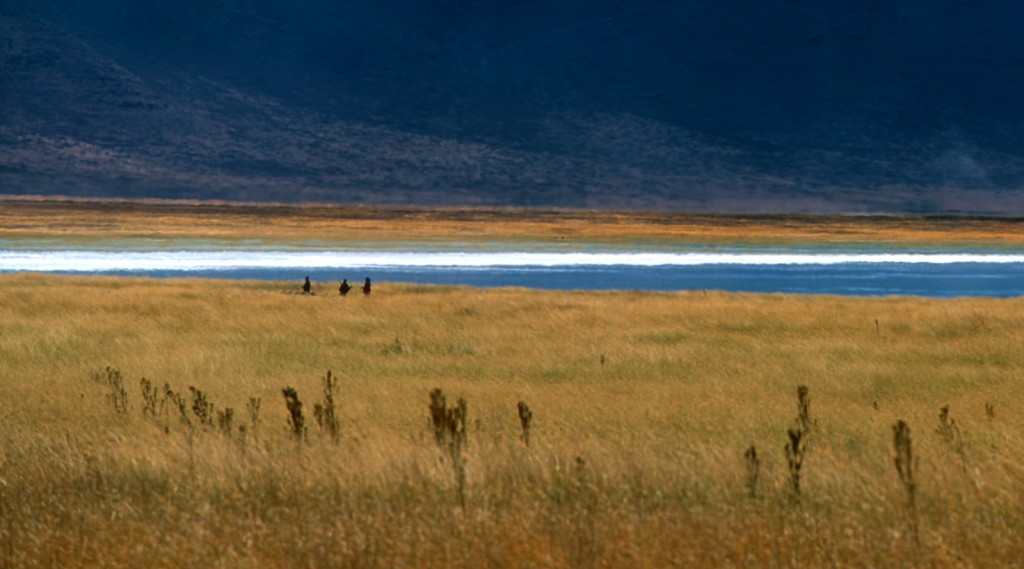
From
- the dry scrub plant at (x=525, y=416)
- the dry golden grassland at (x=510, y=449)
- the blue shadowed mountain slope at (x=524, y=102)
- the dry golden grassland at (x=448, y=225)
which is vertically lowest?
the dry golden grassland at (x=510, y=449)

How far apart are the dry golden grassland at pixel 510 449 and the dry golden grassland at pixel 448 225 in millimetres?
60840

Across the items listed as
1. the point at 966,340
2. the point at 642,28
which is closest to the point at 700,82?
the point at 642,28

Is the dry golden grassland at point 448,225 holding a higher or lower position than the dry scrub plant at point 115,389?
higher

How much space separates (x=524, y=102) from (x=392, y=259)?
10197 centimetres

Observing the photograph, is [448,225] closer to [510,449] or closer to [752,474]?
[510,449]

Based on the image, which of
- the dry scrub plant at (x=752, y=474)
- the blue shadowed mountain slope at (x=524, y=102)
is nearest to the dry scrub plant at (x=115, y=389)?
the dry scrub plant at (x=752, y=474)

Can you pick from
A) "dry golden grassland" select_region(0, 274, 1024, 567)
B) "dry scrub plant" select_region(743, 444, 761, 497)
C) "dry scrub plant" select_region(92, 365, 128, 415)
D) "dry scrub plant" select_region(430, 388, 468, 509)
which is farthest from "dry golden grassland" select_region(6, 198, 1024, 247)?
"dry scrub plant" select_region(743, 444, 761, 497)

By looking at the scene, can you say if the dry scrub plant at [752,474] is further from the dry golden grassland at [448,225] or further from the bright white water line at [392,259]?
the dry golden grassland at [448,225]

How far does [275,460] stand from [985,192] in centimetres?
14627

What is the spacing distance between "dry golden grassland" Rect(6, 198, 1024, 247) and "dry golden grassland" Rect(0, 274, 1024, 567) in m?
60.8

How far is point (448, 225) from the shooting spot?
345 feet

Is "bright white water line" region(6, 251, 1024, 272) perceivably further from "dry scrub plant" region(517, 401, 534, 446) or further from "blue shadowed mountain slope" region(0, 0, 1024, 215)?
"blue shadowed mountain slope" region(0, 0, 1024, 215)

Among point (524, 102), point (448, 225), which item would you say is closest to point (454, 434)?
point (448, 225)

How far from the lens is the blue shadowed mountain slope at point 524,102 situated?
5782 inches
